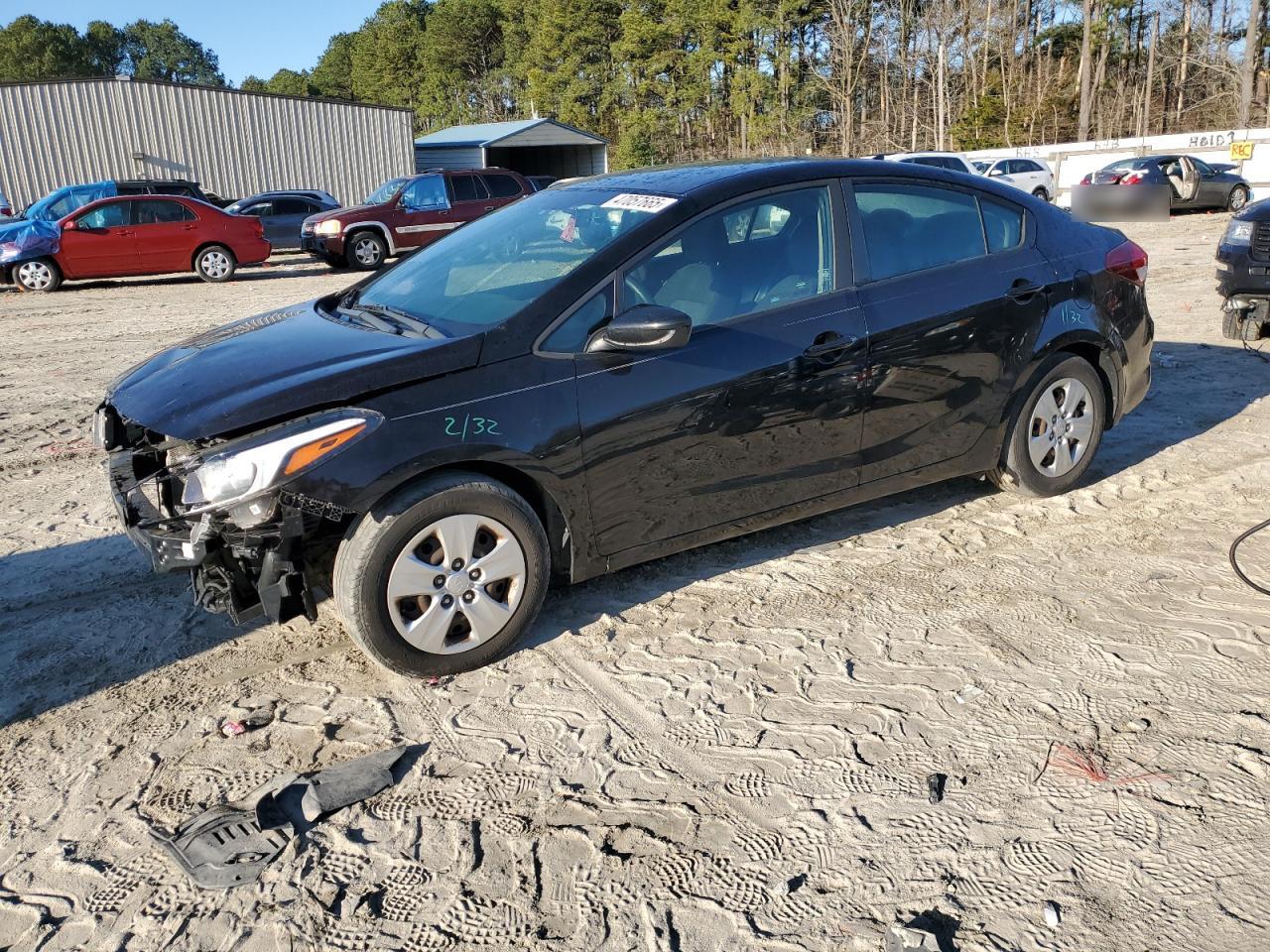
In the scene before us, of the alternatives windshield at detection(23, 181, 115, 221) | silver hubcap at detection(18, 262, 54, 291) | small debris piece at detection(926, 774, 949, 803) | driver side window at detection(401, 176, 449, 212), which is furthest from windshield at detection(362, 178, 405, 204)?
small debris piece at detection(926, 774, 949, 803)

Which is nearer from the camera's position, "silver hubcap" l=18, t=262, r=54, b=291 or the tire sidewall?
the tire sidewall

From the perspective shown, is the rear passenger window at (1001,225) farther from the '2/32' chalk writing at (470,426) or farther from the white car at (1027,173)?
the white car at (1027,173)

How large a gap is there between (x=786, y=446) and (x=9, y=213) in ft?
82.3

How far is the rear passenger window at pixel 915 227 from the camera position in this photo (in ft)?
15.5

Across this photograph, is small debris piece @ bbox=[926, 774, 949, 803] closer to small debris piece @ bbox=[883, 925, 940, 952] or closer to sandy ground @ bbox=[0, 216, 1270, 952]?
sandy ground @ bbox=[0, 216, 1270, 952]

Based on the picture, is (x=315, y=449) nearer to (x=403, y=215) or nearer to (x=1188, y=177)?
(x=403, y=215)

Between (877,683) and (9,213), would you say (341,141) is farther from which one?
(877,683)

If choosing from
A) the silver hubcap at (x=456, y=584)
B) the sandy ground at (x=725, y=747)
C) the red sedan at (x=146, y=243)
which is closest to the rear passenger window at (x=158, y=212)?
the red sedan at (x=146, y=243)

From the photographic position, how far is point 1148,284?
1291 cm

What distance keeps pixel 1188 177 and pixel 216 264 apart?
21.2 metres

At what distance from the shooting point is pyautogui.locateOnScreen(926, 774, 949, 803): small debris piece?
3.09m

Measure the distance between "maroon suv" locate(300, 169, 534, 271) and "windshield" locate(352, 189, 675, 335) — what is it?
15.6 m

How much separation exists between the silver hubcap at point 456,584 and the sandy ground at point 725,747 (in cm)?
19

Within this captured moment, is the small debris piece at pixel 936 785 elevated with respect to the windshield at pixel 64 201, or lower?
lower
